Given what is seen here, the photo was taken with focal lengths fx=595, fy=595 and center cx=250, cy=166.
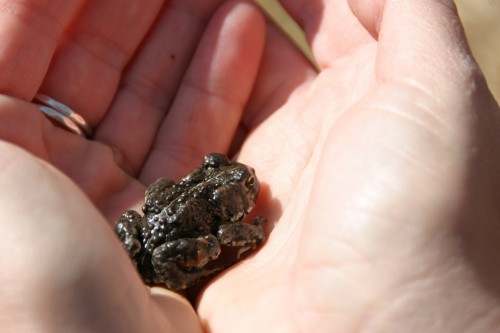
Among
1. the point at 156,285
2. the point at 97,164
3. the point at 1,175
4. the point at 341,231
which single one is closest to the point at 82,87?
the point at 97,164

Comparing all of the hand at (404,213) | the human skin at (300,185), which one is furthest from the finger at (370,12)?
the hand at (404,213)

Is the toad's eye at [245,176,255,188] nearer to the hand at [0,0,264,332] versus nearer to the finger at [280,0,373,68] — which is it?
the hand at [0,0,264,332]

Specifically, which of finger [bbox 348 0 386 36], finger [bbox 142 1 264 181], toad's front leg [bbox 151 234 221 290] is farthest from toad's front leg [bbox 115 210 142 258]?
Answer: finger [bbox 348 0 386 36]

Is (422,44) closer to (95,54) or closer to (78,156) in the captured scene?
(78,156)

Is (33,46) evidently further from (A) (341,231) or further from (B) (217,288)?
(A) (341,231)

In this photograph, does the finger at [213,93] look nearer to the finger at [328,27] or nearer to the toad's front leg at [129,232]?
the finger at [328,27]

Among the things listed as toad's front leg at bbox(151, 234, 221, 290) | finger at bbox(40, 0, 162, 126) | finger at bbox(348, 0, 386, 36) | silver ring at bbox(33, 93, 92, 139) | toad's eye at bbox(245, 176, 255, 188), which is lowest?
toad's front leg at bbox(151, 234, 221, 290)
